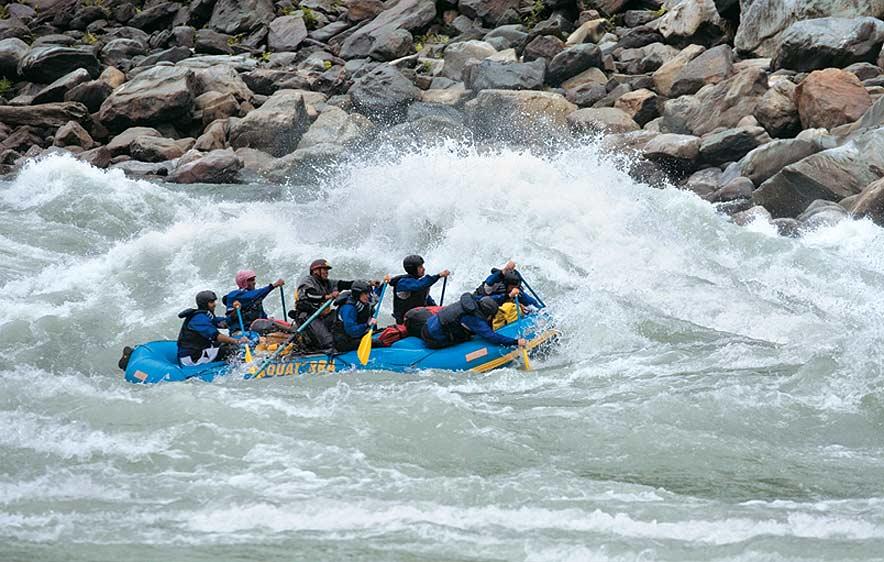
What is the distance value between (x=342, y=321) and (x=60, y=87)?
53.9 feet

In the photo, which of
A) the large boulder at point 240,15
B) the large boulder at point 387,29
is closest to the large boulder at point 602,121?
the large boulder at point 387,29

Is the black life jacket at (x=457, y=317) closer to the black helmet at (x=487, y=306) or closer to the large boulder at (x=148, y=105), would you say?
the black helmet at (x=487, y=306)

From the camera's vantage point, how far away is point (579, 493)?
22.4 ft

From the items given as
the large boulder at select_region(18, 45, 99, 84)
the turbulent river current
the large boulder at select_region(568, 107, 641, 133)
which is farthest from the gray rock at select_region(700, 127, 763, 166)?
the large boulder at select_region(18, 45, 99, 84)

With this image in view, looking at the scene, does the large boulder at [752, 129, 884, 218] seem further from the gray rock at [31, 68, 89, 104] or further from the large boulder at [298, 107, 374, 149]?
the gray rock at [31, 68, 89, 104]

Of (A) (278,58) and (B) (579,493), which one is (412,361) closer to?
(B) (579,493)

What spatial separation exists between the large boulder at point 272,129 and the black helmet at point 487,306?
39.5ft

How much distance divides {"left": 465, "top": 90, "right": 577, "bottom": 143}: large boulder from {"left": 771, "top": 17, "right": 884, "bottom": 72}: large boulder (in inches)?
176

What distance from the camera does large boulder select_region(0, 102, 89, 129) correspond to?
22609 millimetres

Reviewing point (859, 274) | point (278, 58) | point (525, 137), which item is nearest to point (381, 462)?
point (859, 274)

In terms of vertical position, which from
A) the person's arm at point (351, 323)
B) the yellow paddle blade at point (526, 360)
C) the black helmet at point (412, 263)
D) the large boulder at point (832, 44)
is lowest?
the yellow paddle blade at point (526, 360)

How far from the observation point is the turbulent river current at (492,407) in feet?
20.6

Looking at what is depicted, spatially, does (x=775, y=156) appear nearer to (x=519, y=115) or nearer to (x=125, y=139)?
(x=519, y=115)

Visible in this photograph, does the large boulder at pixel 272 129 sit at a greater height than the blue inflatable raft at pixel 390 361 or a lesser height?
lesser
